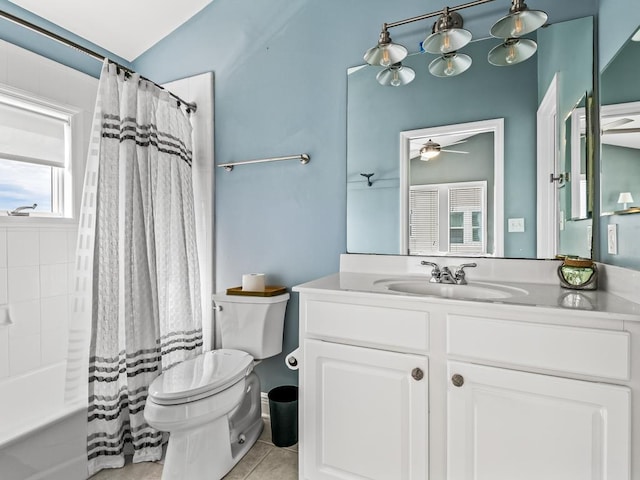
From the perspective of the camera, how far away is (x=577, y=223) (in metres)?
1.50

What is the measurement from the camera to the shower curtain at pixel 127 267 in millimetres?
1664

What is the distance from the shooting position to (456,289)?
155 cm

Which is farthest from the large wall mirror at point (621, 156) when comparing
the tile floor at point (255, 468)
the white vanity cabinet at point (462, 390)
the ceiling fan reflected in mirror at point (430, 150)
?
the tile floor at point (255, 468)

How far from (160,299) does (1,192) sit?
43.8 inches

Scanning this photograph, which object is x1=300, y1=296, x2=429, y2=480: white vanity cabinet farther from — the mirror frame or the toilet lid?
the mirror frame

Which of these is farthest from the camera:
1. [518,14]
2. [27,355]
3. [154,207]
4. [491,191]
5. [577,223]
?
[27,355]

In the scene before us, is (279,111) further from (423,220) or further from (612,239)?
(612,239)

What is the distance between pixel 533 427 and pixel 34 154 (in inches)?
111

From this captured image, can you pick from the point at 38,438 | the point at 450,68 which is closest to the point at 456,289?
the point at 450,68

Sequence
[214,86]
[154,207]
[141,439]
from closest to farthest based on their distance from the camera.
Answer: [141,439] < [154,207] < [214,86]

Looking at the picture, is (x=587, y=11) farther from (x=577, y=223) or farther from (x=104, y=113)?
(x=104, y=113)

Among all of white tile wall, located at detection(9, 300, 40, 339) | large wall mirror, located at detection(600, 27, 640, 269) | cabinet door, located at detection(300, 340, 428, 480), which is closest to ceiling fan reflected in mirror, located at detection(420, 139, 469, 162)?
large wall mirror, located at detection(600, 27, 640, 269)

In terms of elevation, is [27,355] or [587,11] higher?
[587,11]

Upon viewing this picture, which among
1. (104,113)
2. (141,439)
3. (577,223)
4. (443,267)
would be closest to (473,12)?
(577,223)
